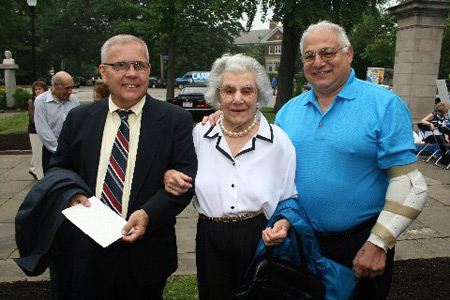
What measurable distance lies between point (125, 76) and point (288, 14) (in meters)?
14.6

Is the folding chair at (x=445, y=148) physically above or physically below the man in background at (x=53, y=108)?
below

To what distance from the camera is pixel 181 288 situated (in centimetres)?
366

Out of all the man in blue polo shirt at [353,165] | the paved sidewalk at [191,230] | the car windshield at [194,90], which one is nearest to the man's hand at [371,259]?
the man in blue polo shirt at [353,165]

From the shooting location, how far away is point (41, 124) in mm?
5605

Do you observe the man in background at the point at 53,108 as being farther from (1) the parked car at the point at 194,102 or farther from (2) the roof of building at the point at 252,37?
(2) the roof of building at the point at 252,37

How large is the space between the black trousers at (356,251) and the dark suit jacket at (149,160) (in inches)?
35.2

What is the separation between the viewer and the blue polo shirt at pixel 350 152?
7.19 feet

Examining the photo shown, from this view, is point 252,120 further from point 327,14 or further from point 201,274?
point 327,14

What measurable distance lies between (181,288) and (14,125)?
1194 cm

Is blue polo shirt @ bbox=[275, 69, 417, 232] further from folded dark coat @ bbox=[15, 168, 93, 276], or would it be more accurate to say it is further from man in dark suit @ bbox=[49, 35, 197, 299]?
folded dark coat @ bbox=[15, 168, 93, 276]

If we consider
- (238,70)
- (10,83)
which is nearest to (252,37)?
(10,83)

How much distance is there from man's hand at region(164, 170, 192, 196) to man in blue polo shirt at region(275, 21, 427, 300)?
0.72 m

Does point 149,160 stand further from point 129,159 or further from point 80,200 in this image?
point 80,200

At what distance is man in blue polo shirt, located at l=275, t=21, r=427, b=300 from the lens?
2.17 m
